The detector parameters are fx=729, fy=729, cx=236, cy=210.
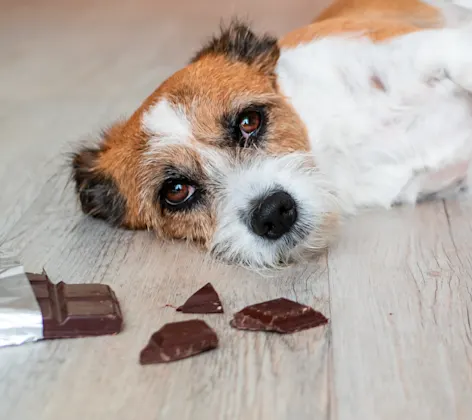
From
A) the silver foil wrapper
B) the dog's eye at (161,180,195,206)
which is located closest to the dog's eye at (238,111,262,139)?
the dog's eye at (161,180,195,206)

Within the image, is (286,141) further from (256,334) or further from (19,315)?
(19,315)

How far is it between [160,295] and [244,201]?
0.32 metres

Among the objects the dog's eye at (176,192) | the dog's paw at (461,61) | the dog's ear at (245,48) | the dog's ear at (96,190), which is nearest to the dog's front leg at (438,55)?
the dog's paw at (461,61)

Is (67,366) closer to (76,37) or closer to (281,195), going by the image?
(281,195)

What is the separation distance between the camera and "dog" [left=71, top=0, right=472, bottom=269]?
185 cm

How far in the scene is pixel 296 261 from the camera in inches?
72.0

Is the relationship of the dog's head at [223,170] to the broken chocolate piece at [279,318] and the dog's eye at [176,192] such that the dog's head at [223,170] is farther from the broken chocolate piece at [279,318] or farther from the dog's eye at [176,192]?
the broken chocolate piece at [279,318]

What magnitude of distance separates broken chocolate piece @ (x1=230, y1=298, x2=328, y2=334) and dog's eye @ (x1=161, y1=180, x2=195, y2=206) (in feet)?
1.65

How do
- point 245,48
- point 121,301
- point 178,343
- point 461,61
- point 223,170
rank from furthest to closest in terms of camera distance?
point 245,48 < point 461,61 < point 223,170 < point 121,301 < point 178,343

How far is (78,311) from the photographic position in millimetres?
1540

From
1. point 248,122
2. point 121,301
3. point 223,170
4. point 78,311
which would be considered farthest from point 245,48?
point 78,311

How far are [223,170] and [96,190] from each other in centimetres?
48

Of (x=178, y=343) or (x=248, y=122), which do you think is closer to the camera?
(x=178, y=343)

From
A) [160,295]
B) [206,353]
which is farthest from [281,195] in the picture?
[206,353]
